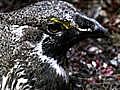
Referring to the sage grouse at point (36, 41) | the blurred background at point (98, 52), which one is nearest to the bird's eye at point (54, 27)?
the sage grouse at point (36, 41)

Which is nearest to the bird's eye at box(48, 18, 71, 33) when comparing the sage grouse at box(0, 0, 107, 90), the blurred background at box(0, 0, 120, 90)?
the sage grouse at box(0, 0, 107, 90)

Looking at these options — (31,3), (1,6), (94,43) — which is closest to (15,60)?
(31,3)

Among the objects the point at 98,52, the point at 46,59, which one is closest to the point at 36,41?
the point at 46,59

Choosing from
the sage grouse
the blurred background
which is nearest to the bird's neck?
the sage grouse

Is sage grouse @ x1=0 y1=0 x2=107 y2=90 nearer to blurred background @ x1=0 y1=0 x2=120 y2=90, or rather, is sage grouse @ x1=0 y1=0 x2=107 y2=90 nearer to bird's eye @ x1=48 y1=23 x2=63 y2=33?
bird's eye @ x1=48 y1=23 x2=63 y2=33

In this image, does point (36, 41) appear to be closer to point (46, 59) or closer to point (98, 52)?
point (46, 59)

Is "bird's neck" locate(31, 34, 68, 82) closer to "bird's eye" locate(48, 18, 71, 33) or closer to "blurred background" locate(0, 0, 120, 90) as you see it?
"bird's eye" locate(48, 18, 71, 33)

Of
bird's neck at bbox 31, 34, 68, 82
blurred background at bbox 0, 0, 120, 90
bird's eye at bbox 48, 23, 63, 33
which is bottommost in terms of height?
blurred background at bbox 0, 0, 120, 90

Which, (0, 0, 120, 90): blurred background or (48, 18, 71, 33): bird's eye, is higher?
(48, 18, 71, 33): bird's eye

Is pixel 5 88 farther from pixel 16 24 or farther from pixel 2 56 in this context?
pixel 16 24

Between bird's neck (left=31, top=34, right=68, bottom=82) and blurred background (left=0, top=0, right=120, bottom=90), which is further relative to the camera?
blurred background (left=0, top=0, right=120, bottom=90)
